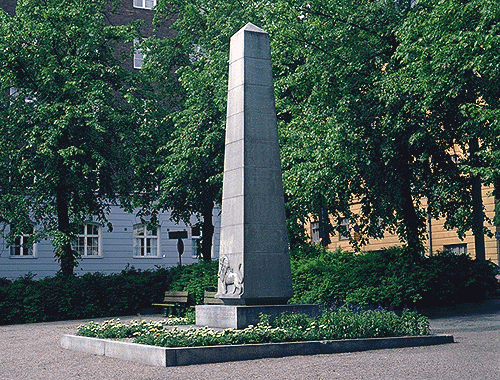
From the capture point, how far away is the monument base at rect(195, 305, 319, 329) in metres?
13.2

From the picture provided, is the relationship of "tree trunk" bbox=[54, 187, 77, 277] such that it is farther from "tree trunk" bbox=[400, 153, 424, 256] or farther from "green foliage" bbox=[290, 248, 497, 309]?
"tree trunk" bbox=[400, 153, 424, 256]

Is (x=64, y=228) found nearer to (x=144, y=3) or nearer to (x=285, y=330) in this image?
(x=285, y=330)

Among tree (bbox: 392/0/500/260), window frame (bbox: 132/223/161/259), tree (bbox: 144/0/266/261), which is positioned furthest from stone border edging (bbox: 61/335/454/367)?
window frame (bbox: 132/223/161/259)

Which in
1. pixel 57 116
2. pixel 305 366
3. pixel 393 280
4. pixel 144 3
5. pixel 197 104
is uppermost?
pixel 144 3

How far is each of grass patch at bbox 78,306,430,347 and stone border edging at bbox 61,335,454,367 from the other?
0.35m

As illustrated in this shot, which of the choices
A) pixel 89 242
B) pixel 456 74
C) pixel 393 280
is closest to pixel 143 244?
pixel 89 242

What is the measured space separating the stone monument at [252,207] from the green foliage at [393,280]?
6.01 meters

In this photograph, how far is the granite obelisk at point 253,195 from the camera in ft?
45.6

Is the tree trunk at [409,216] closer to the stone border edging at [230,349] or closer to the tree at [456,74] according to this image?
the tree at [456,74]

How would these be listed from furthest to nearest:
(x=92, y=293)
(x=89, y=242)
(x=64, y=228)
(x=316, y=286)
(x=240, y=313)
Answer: (x=89, y=242), (x=64, y=228), (x=92, y=293), (x=316, y=286), (x=240, y=313)

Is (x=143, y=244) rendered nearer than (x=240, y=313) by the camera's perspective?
No

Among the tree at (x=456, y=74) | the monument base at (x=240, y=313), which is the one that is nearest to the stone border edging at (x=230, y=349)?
the monument base at (x=240, y=313)

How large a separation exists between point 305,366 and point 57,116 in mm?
18024

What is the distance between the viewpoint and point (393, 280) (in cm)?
1955
